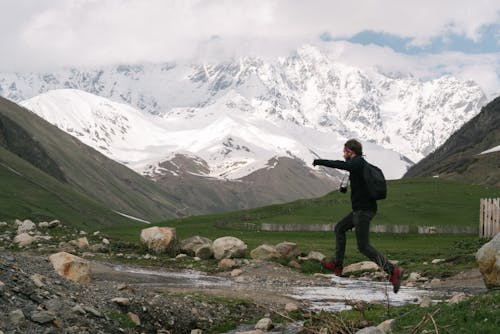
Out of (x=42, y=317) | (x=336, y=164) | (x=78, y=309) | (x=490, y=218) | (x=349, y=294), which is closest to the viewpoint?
(x=336, y=164)

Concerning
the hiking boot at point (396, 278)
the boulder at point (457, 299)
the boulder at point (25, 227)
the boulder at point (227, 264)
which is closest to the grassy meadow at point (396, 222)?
the boulder at point (227, 264)

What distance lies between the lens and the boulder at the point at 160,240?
180 ft

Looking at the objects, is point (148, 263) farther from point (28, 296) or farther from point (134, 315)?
point (28, 296)

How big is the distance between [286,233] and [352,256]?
87.7ft

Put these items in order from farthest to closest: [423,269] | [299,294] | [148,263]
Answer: [148,263]
[423,269]
[299,294]

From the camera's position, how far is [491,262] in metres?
22.8

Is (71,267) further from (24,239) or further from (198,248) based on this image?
(198,248)

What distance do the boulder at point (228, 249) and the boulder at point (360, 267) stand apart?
27.7 feet

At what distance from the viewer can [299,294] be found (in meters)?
36.9

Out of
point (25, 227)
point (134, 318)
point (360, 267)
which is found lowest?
point (134, 318)

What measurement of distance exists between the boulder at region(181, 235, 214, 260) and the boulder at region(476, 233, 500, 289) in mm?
32462

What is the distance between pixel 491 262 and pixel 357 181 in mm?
6013

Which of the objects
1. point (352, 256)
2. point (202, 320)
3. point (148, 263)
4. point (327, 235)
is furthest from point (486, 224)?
point (202, 320)

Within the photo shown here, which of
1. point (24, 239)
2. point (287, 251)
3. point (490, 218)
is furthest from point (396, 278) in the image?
point (490, 218)
